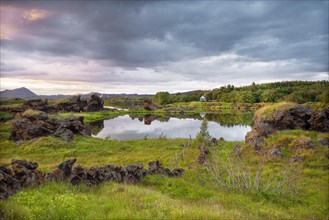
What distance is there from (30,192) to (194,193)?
9.42 meters

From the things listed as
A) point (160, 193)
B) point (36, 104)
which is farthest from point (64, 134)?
point (36, 104)

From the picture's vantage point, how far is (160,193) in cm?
1569

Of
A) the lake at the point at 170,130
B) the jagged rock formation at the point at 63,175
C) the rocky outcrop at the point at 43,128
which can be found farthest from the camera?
the lake at the point at 170,130

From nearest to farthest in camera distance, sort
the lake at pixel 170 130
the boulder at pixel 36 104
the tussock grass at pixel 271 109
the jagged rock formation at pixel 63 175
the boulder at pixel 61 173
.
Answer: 1. the jagged rock formation at pixel 63 175
2. the boulder at pixel 61 173
3. the tussock grass at pixel 271 109
4. the lake at pixel 170 130
5. the boulder at pixel 36 104

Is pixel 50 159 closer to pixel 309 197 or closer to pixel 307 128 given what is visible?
pixel 309 197

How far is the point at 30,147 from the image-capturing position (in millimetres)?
39125

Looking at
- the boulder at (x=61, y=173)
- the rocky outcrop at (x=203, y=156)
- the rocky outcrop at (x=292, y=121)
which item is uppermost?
the rocky outcrop at (x=292, y=121)

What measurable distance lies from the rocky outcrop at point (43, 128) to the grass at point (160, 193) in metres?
2.14

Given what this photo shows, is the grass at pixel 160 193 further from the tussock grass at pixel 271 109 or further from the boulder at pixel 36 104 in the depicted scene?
the boulder at pixel 36 104

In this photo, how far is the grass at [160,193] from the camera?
9.74m

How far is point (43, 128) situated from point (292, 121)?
130 feet

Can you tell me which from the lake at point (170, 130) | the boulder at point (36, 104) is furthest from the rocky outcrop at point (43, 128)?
the boulder at point (36, 104)

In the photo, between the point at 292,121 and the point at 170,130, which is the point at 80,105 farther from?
the point at 292,121

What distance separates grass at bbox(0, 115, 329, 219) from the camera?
974 centimetres
